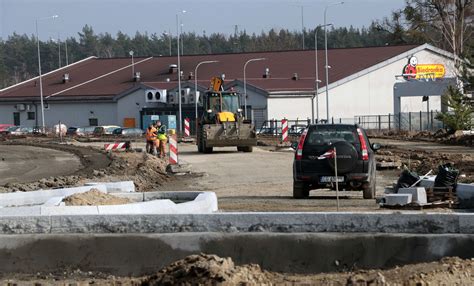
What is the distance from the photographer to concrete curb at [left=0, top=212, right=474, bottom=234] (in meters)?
9.27

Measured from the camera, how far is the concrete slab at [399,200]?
15016 mm

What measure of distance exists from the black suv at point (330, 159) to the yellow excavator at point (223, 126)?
23529mm

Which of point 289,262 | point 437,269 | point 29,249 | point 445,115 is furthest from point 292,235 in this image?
point 445,115

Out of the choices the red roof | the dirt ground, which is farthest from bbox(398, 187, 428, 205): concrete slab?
the red roof

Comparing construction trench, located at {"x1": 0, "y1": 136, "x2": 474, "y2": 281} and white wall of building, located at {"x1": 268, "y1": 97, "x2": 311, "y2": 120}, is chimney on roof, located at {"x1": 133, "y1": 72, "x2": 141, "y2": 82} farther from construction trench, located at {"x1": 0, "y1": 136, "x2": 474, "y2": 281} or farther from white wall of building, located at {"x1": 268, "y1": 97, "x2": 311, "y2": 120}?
construction trench, located at {"x1": 0, "y1": 136, "x2": 474, "y2": 281}

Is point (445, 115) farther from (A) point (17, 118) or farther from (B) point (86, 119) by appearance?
(A) point (17, 118)

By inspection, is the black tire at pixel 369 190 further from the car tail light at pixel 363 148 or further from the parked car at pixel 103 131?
the parked car at pixel 103 131

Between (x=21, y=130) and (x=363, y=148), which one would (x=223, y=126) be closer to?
(x=363, y=148)

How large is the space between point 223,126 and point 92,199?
1151 inches

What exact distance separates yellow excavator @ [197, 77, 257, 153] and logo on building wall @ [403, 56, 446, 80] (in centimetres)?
3563

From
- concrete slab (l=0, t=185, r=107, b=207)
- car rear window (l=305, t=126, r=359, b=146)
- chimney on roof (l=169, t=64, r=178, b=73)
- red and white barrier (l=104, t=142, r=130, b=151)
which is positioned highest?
chimney on roof (l=169, t=64, r=178, b=73)

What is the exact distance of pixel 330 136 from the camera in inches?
730

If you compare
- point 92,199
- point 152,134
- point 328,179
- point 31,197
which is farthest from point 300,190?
point 152,134

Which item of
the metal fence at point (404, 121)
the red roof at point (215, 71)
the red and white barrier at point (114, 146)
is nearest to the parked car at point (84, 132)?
the red roof at point (215, 71)
